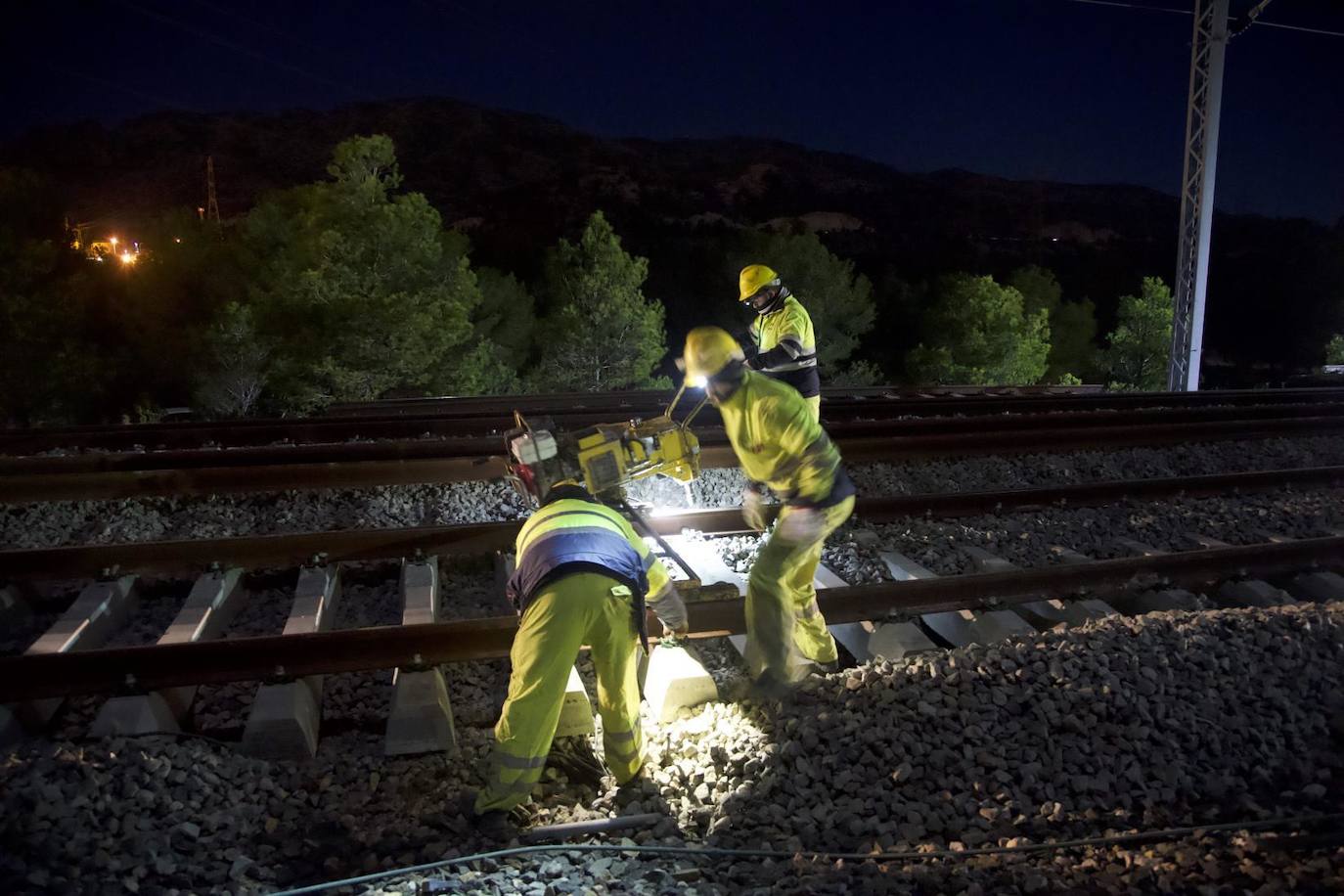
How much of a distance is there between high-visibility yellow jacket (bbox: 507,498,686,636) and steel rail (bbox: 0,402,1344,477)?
172 inches

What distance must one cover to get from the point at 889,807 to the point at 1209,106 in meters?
18.6

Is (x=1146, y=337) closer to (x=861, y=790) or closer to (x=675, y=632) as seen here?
(x=675, y=632)

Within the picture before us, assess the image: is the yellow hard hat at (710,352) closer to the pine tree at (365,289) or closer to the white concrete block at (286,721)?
the white concrete block at (286,721)

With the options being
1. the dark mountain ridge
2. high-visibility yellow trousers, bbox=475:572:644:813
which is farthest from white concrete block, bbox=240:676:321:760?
the dark mountain ridge

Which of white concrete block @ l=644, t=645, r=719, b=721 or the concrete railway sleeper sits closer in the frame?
the concrete railway sleeper

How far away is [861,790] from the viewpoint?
3805 millimetres

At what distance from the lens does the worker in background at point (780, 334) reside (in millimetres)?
6652

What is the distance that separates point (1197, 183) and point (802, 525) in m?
17.5

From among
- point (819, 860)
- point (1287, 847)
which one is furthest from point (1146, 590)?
point (819, 860)

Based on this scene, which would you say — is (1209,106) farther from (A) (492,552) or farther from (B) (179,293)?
(B) (179,293)

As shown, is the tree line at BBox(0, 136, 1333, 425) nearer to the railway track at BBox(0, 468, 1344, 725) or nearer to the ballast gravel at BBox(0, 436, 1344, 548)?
the ballast gravel at BBox(0, 436, 1344, 548)

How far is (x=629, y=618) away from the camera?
3.93 metres

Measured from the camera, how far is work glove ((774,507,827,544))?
15.6ft

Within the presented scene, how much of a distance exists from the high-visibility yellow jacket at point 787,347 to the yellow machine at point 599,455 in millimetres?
2155
